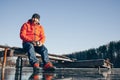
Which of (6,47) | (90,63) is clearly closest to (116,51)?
(90,63)

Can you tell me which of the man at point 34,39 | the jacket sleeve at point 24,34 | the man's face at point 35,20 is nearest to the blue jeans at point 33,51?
the man at point 34,39

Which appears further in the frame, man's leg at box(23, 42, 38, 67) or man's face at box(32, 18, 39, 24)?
man's face at box(32, 18, 39, 24)

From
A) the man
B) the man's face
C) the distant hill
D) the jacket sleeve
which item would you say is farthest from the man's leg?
the distant hill

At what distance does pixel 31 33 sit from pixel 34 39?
227 mm

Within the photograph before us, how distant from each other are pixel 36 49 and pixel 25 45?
517 millimetres

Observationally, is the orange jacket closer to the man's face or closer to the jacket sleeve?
the jacket sleeve

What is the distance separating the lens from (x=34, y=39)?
705 centimetres

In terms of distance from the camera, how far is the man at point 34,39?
641 centimetres

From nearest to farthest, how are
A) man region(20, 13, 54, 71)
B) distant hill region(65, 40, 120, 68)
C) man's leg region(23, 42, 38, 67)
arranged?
man's leg region(23, 42, 38, 67) < man region(20, 13, 54, 71) < distant hill region(65, 40, 120, 68)

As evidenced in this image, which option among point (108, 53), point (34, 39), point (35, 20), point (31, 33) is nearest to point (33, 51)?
point (34, 39)

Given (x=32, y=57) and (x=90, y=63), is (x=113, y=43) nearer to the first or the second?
(x=90, y=63)

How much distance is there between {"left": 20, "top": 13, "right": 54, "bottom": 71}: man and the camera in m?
6.41

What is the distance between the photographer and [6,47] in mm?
6484

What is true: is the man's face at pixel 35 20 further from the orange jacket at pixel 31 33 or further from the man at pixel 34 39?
the orange jacket at pixel 31 33
